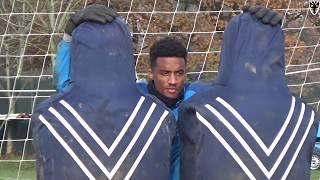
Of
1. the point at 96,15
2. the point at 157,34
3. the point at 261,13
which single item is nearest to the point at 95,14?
the point at 96,15

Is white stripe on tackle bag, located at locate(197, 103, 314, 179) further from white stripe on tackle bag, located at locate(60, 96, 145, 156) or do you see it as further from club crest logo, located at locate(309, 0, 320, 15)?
club crest logo, located at locate(309, 0, 320, 15)

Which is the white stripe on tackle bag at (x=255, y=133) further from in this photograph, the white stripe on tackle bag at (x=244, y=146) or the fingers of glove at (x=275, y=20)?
the fingers of glove at (x=275, y=20)

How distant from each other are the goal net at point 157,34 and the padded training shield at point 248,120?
4.93 m

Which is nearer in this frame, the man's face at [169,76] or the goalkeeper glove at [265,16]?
the goalkeeper glove at [265,16]

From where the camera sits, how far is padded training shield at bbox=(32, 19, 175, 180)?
9.32ft

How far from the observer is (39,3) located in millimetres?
11258

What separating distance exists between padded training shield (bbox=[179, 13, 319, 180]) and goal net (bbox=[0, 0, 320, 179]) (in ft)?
16.2

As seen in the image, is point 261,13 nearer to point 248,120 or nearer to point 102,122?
point 248,120

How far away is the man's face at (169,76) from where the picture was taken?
3.85 metres

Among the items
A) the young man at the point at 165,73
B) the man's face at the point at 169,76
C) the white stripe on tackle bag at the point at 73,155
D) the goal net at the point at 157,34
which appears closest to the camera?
the white stripe on tackle bag at the point at 73,155

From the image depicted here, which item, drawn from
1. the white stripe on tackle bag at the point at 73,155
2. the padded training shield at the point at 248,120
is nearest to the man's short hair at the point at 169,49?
the padded training shield at the point at 248,120

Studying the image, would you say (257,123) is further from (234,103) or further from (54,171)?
(54,171)

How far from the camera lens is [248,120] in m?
2.89

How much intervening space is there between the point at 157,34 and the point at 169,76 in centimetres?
519
